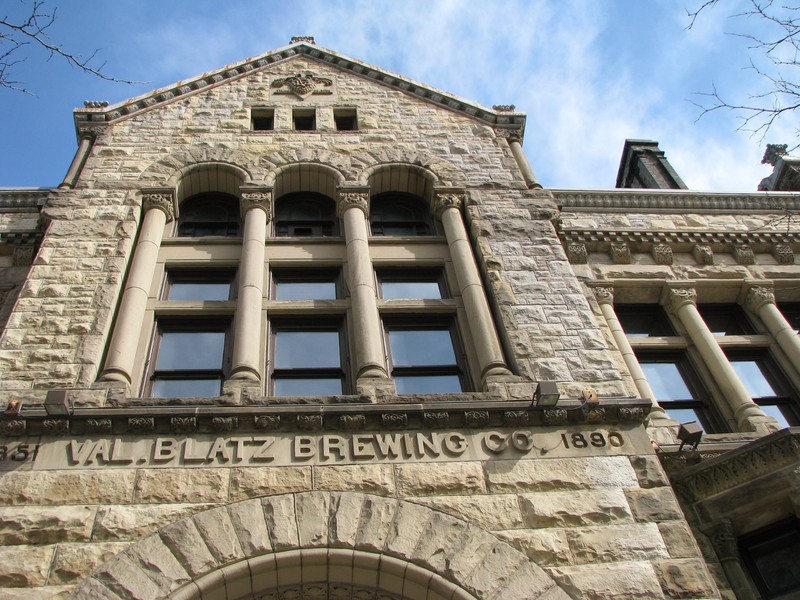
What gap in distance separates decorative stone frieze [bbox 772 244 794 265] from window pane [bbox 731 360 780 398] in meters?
2.56

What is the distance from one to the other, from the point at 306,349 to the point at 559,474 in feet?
13.2

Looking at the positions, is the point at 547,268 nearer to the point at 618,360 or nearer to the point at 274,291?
the point at 618,360

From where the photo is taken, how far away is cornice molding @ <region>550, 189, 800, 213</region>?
1484 cm

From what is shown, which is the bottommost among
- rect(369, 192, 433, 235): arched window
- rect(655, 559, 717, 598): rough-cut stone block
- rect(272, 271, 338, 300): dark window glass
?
rect(655, 559, 717, 598): rough-cut stone block

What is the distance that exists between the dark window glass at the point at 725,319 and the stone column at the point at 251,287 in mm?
7515

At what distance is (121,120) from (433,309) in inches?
309

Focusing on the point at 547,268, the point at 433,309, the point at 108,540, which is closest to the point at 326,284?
the point at 433,309

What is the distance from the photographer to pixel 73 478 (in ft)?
25.8

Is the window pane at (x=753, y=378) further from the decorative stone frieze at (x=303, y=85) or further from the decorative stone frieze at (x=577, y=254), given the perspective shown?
the decorative stone frieze at (x=303, y=85)

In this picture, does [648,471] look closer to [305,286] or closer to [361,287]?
[361,287]

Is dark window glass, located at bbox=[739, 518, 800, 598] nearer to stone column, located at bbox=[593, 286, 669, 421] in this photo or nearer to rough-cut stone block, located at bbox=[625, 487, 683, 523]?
rough-cut stone block, located at bbox=[625, 487, 683, 523]

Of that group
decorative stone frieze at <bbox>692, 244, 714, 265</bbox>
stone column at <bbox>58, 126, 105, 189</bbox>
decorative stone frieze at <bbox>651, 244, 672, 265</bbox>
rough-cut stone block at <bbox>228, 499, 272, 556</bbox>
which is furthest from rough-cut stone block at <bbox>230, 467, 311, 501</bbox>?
decorative stone frieze at <bbox>692, 244, 714, 265</bbox>

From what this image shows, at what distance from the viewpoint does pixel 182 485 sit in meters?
7.89

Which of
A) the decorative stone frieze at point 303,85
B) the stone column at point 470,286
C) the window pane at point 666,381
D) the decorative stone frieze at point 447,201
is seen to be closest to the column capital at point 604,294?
the window pane at point 666,381
